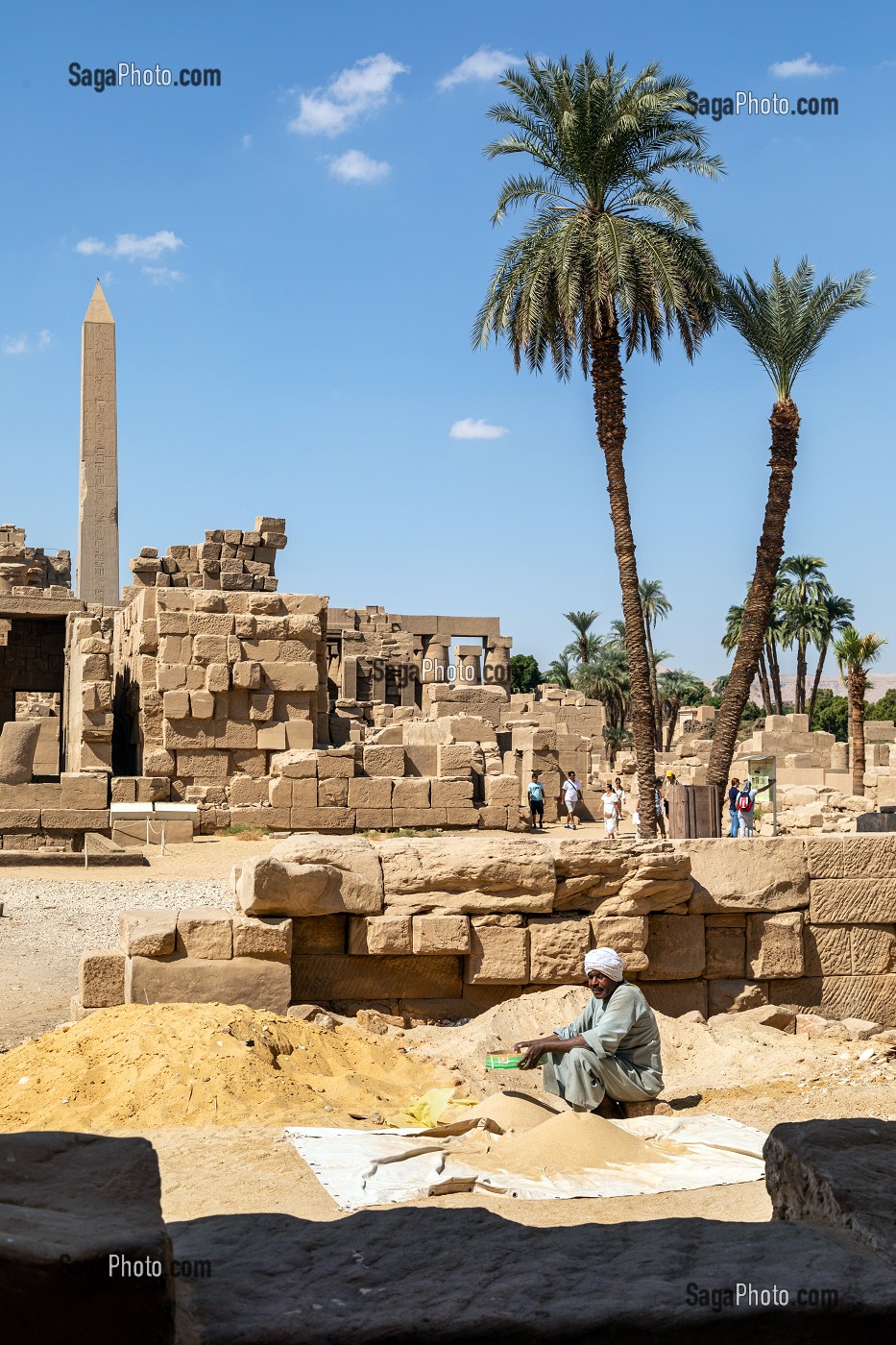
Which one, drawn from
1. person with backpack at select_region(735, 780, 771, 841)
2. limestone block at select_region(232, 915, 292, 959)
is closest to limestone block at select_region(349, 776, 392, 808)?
person with backpack at select_region(735, 780, 771, 841)

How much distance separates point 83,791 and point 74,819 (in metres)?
0.43

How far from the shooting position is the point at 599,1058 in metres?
6.30

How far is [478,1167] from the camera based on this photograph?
17.4 feet

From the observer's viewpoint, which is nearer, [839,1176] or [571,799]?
[839,1176]

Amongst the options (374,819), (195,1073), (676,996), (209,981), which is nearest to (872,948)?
(676,996)

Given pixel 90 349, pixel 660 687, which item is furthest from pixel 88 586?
pixel 660 687

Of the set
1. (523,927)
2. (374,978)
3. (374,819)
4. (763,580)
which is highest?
(763,580)

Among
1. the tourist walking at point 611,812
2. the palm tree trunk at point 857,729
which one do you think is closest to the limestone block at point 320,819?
the tourist walking at point 611,812

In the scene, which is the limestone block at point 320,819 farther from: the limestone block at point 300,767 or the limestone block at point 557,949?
the limestone block at point 557,949

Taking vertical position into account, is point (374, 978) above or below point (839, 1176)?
below

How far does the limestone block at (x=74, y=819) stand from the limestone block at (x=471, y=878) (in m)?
10.3

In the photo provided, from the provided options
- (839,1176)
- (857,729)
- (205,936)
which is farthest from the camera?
(857,729)

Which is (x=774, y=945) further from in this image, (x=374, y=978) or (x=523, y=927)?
(x=374, y=978)

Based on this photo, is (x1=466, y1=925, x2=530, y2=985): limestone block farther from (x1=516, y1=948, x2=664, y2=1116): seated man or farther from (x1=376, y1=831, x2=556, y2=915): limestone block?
(x1=516, y1=948, x2=664, y2=1116): seated man
